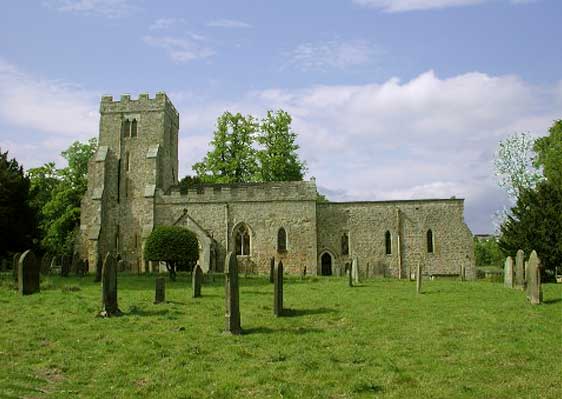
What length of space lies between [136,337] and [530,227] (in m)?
18.9

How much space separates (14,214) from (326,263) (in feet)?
56.9

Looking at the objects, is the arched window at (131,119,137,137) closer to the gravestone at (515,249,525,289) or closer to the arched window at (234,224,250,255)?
the arched window at (234,224,250,255)

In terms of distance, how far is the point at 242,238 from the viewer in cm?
3341

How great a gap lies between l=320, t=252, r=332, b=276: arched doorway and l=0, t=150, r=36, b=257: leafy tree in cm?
1616

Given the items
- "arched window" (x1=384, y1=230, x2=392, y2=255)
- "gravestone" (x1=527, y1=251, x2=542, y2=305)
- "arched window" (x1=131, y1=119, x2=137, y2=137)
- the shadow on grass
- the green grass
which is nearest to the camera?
the green grass

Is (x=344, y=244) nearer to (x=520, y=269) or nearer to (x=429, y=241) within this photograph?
(x=429, y=241)

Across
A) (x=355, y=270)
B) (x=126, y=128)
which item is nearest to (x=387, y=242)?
(x=355, y=270)

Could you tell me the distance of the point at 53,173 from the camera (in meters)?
45.1

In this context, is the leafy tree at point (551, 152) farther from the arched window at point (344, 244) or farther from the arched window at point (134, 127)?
the arched window at point (134, 127)

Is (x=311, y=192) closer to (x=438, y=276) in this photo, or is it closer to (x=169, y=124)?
(x=438, y=276)

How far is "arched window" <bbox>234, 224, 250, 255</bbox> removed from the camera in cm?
3331

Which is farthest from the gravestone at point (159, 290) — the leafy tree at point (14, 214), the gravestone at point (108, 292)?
the leafy tree at point (14, 214)

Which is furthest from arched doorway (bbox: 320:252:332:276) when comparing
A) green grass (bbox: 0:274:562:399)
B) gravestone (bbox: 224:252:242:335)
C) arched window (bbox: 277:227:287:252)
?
gravestone (bbox: 224:252:242:335)

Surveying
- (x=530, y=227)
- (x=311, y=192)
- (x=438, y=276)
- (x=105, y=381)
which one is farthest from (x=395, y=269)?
(x=105, y=381)
